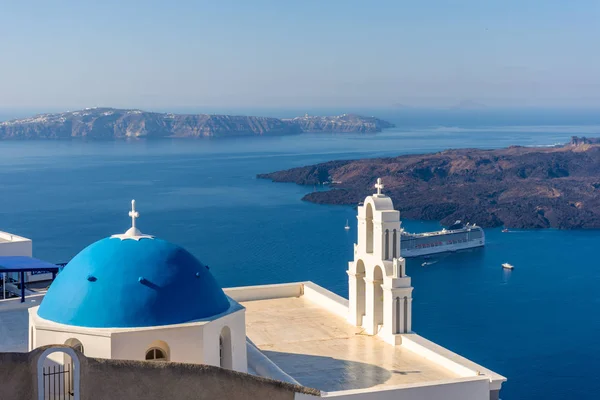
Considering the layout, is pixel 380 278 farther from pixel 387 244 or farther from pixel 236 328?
pixel 236 328

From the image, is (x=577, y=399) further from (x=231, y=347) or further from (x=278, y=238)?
(x=278, y=238)

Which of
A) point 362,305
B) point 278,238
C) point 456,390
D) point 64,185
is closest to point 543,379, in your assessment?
point 362,305

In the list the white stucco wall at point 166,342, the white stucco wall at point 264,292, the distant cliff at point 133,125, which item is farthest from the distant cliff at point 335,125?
the white stucco wall at point 166,342

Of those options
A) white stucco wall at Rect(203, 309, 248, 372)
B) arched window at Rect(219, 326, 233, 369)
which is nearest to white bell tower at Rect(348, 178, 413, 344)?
white stucco wall at Rect(203, 309, 248, 372)

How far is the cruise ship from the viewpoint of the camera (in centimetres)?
4791

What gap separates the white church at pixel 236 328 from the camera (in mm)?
8289

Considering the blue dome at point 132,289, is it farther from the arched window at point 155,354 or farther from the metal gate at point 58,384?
the metal gate at point 58,384

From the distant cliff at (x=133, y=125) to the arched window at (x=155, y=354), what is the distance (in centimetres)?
13949

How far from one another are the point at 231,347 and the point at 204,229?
138 ft

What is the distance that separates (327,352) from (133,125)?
468 feet

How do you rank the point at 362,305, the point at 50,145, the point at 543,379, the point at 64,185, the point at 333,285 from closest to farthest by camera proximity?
the point at 362,305, the point at 543,379, the point at 333,285, the point at 64,185, the point at 50,145

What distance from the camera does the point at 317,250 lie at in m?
46.3

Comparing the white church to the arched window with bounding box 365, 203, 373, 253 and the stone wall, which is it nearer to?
the arched window with bounding box 365, 203, 373, 253

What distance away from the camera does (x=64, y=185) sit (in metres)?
72.4
